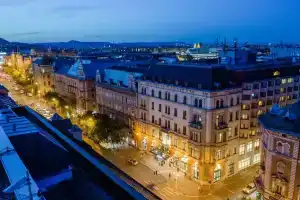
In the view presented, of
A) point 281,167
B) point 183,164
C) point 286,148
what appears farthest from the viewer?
point 183,164

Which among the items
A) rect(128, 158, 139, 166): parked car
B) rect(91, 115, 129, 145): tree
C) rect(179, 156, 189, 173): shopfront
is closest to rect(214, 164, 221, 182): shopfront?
rect(179, 156, 189, 173): shopfront

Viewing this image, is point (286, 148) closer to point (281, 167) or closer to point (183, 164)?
point (281, 167)

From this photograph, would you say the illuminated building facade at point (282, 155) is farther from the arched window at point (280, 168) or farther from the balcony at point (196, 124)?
the balcony at point (196, 124)

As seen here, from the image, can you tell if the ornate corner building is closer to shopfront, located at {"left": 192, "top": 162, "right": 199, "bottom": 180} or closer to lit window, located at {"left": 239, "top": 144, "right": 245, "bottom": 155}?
shopfront, located at {"left": 192, "top": 162, "right": 199, "bottom": 180}

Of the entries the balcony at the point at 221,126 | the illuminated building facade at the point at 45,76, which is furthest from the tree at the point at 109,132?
the illuminated building facade at the point at 45,76

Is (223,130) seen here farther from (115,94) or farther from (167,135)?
(115,94)

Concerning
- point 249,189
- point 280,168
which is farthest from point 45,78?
point 280,168
